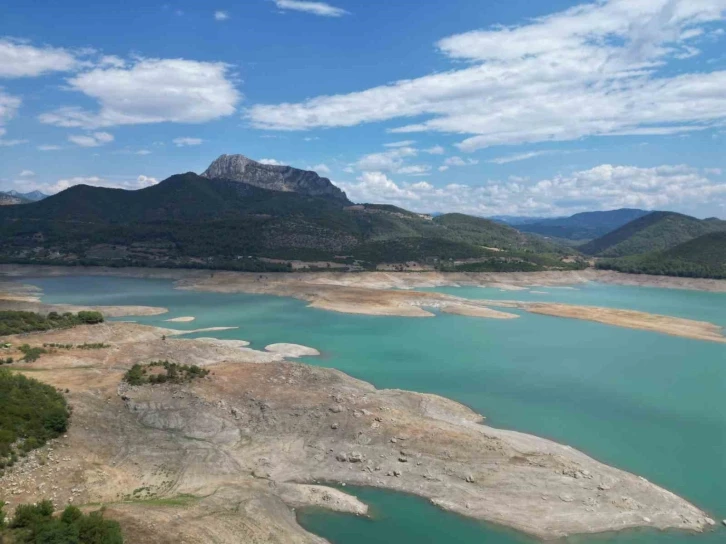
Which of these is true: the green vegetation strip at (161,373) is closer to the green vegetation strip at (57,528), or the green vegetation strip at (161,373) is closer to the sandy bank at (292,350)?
the sandy bank at (292,350)

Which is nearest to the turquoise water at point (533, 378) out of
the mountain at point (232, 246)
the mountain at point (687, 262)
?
the mountain at point (687, 262)

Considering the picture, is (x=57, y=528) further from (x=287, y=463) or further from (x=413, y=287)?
(x=413, y=287)

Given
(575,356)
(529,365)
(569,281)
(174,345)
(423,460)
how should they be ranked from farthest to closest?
(569,281), (575,356), (529,365), (174,345), (423,460)

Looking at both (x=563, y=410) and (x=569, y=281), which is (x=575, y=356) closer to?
(x=563, y=410)

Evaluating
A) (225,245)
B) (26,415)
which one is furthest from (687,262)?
(26,415)

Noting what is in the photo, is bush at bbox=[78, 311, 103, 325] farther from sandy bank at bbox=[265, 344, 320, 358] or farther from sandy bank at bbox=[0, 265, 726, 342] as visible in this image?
sandy bank at bbox=[0, 265, 726, 342]

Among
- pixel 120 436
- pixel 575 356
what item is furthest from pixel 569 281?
pixel 120 436
